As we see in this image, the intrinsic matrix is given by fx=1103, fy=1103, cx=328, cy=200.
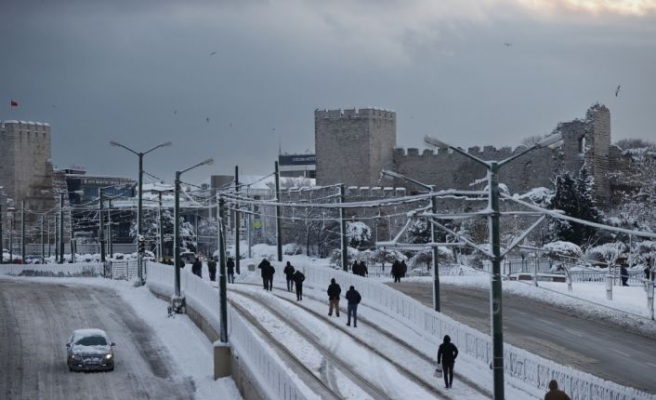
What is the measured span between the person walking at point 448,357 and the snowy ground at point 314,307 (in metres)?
0.33

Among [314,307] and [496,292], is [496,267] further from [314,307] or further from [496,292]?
[314,307]

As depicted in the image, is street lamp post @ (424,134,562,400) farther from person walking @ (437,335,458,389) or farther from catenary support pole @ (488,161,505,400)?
person walking @ (437,335,458,389)

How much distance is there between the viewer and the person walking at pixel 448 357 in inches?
1067

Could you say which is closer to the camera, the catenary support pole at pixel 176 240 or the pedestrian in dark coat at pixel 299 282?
the catenary support pole at pixel 176 240

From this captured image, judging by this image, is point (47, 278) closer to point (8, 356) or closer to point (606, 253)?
point (8, 356)

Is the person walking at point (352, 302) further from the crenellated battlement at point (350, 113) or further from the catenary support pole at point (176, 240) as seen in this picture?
the crenellated battlement at point (350, 113)

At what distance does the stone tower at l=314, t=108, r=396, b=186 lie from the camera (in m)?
88.8

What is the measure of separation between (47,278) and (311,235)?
87.2 feet

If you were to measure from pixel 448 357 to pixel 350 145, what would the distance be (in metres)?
62.7

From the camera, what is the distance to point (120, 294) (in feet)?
159

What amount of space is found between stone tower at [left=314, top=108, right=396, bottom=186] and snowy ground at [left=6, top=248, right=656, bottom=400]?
103 ft

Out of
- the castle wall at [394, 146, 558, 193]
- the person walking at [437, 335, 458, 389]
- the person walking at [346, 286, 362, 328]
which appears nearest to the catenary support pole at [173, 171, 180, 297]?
the person walking at [346, 286, 362, 328]

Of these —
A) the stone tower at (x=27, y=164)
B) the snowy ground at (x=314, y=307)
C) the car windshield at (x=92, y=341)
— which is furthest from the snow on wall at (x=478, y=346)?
the stone tower at (x=27, y=164)

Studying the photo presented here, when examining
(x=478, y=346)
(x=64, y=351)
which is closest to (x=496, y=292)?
(x=478, y=346)
